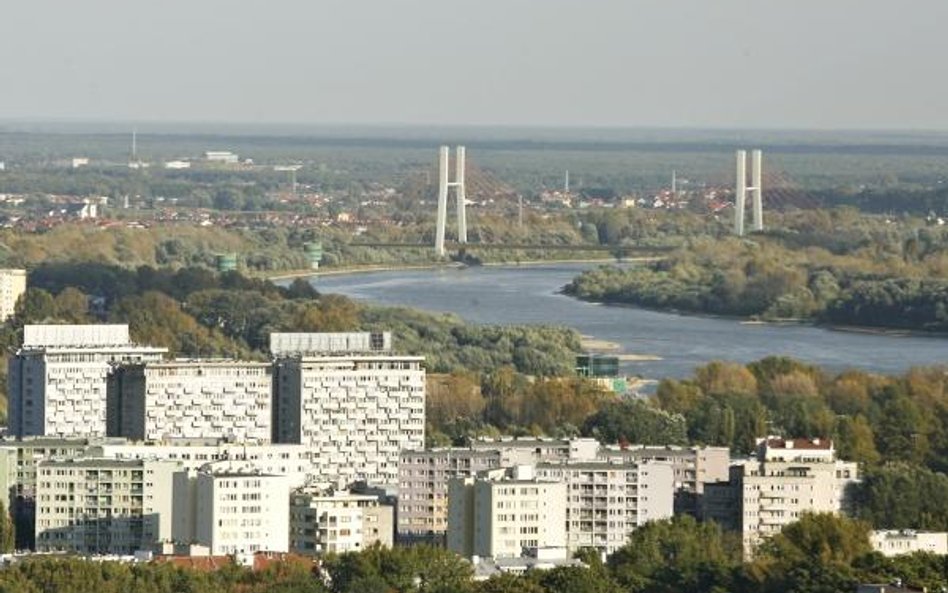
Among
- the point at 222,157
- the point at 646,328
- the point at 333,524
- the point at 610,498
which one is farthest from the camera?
the point at 222,157

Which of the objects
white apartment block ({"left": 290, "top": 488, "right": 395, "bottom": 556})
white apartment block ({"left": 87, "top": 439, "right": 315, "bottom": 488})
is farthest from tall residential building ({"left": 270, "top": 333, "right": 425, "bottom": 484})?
white apartment block ({"left": 290, "top": 488, "right": 395, "bottom": 556})

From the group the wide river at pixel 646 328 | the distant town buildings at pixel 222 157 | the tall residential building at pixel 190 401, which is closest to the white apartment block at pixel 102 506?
the tall residential building at pixel 190 401

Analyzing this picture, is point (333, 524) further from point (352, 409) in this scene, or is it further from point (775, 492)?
point (352, 409)

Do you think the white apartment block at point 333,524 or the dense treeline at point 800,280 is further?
the dense treeline at point 800,280

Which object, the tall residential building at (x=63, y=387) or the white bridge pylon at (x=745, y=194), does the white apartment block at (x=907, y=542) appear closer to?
the tall residential building at (x=63, y=387)

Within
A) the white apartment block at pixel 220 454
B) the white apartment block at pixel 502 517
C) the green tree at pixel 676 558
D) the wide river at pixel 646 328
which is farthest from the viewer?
the wide river at pixel 646 328

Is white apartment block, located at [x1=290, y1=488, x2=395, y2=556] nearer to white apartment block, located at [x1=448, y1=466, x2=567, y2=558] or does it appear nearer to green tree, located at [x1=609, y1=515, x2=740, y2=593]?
white apartment block, located at [x1=448, y1=466, x2=567, y2=558]

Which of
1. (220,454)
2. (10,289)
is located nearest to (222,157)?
(10,289)
